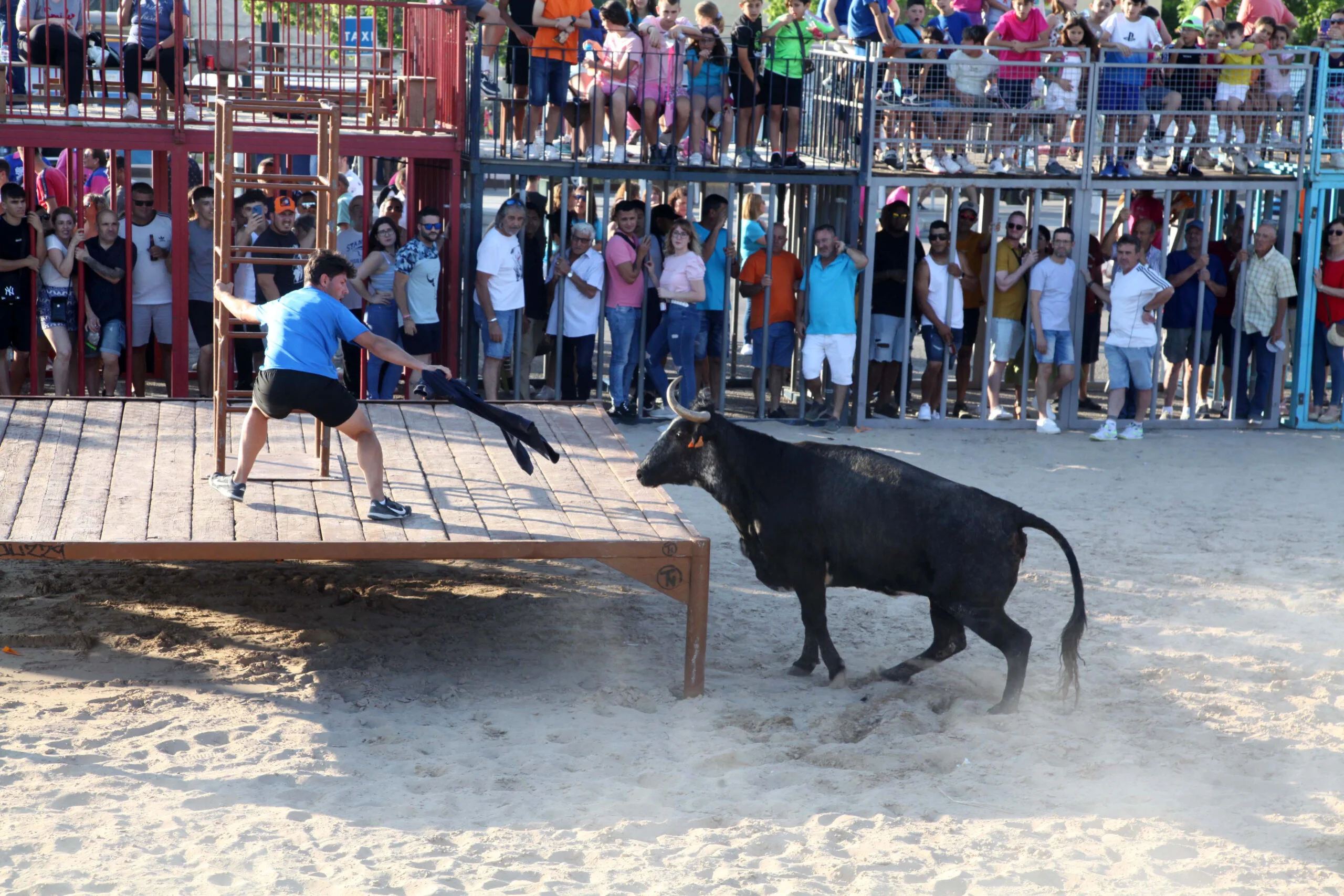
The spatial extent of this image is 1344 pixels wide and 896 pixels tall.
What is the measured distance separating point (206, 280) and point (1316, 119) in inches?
391

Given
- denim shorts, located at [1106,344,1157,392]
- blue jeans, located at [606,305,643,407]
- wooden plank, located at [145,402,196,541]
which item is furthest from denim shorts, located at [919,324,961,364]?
wooden plank, located at [145,402,196,541]

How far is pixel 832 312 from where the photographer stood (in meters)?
13.1

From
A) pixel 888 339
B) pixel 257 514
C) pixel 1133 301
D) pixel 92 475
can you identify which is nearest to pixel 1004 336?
pixel 888 339

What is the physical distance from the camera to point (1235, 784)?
6.37 metres

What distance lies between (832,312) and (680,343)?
1.38 m

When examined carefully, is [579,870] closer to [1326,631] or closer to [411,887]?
[411,887]

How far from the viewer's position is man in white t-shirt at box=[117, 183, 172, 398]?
12047 millimetres

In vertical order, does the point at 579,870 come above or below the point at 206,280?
below

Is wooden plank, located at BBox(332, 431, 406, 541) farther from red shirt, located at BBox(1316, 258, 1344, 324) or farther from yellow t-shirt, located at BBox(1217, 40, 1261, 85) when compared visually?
red shirt, located at BBox(1316, 258, 1344, 324)

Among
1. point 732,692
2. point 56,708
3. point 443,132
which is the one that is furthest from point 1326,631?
point 443,132

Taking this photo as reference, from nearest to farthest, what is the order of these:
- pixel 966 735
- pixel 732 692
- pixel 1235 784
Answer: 1. pixel 1235 784
2. pixel 966 735
3. pixel 732 692

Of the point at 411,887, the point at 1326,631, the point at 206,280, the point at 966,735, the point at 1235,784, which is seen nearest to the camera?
the point at 411,887

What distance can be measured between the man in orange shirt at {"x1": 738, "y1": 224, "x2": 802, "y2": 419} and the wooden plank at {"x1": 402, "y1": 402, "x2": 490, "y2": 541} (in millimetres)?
4179

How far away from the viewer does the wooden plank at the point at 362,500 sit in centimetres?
709
